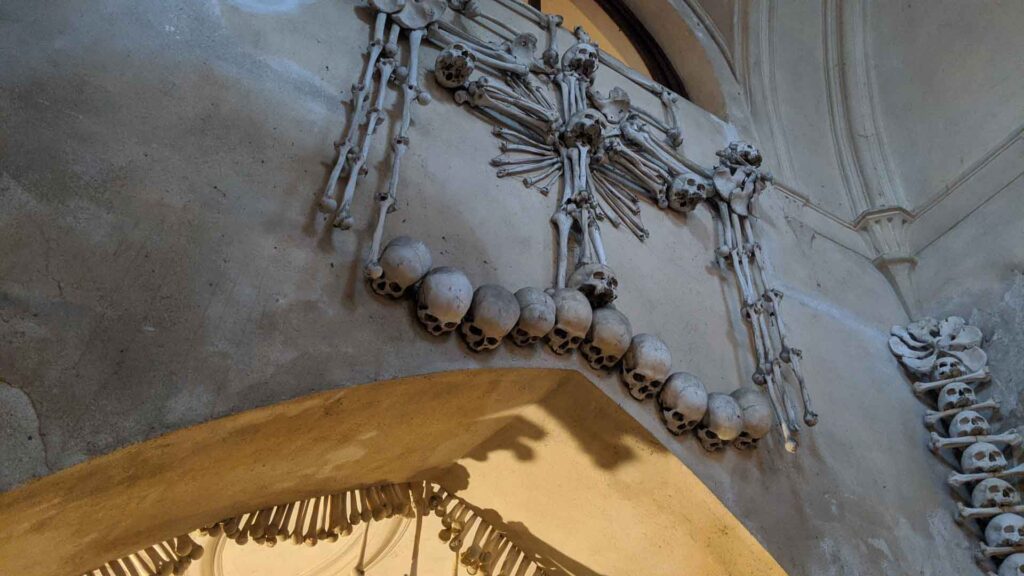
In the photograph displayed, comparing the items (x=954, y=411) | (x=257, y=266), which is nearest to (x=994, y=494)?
(x=954, y=411)

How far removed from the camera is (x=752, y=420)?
94.0 inches

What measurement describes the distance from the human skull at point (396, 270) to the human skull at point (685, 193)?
113cm

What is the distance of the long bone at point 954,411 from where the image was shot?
293 cm

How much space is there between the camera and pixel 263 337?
1770mm

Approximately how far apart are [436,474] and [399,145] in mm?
861

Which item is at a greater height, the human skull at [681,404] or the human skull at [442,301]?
the human skull at [681,404]

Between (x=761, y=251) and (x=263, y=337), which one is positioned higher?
(x=761, y=251)

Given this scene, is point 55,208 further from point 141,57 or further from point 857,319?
point 857,319

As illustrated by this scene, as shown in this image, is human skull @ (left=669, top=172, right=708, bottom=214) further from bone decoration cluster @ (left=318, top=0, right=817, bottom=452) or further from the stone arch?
→ the stone arch

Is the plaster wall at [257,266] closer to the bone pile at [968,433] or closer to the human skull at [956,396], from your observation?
the bone pile at [968,433]

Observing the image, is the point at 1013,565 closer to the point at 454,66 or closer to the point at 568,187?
the point at 568,187

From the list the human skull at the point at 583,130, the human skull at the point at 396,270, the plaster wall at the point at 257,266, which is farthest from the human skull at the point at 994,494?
the human skull at the point at 396,270

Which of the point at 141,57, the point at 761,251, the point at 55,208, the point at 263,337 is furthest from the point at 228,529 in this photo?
the point at 761,251

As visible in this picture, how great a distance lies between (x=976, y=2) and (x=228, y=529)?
138 inches
